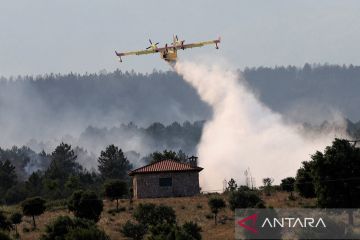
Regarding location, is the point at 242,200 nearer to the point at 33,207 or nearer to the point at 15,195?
the point at 33,207

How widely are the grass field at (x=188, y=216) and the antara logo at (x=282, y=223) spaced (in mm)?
2946

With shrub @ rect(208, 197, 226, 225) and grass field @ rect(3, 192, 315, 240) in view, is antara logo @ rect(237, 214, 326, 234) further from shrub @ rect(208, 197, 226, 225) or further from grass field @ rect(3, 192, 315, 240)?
shrub @ rect(208, 197, 226, 225)

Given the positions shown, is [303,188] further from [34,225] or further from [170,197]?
[34,225]

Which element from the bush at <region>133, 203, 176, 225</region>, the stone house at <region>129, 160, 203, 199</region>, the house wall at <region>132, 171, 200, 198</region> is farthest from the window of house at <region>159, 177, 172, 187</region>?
the bush at <region>133, 203, 176, 225</region>

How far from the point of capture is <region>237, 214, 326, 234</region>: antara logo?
145ft

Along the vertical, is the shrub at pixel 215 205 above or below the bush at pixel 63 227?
above

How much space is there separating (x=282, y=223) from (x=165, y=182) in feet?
99.3

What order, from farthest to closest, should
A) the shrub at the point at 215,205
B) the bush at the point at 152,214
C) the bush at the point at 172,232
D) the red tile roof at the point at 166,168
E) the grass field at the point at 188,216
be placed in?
the red tile roof at the point at 166,168
the shrub at the point at 215,205
the grass field at the point at 188,216
the bush at the point at 152,214
the bush at the point at 172,232

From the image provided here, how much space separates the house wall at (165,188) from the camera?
76750 mm

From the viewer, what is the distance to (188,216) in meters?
60.6

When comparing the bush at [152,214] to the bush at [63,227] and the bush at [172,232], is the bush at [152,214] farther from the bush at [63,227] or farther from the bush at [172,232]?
the bush at [172,232]

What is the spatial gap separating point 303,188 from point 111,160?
75.0 meters

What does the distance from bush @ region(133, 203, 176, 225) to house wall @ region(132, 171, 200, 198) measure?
22.2m


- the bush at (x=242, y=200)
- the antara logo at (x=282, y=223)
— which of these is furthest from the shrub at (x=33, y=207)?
the antara logo at (x=282, y=223)
